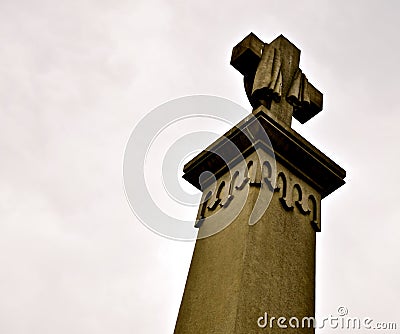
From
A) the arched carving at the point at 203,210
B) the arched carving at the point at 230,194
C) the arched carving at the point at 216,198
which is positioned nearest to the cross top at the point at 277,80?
the arched carving at the point at 230,194

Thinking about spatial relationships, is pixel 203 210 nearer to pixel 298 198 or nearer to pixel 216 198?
pixel 216 198

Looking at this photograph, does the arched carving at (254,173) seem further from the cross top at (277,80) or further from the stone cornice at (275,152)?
the cross top at (277,80)

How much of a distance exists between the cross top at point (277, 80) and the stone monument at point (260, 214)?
0.01 m

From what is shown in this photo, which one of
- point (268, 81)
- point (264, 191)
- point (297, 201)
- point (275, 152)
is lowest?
point (264, 191)

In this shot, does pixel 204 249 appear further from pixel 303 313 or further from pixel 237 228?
pixel 303 313

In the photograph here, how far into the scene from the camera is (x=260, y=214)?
350 cm

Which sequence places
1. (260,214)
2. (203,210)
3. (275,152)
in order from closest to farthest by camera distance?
(260,214) → (275,152) → (203,210)

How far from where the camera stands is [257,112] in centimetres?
389

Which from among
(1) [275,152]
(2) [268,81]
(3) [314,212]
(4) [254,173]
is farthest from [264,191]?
(2) [268,81]

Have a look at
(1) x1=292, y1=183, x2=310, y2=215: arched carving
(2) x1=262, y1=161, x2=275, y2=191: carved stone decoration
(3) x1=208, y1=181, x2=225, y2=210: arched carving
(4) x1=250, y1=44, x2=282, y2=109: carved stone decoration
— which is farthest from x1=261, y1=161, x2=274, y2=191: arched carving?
(4) x1=250, y1=44, x2=282, y2=109: carved stone decoration

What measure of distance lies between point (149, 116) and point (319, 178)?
64.2 inches

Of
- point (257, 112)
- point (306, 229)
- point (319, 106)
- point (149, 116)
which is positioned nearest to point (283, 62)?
point (319, 106)

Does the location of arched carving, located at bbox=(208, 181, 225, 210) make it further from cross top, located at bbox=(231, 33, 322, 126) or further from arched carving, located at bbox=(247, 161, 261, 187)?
cross top, located at bbox=(231, 33, 322, 126)

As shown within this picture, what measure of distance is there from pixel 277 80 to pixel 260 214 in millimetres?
1511
